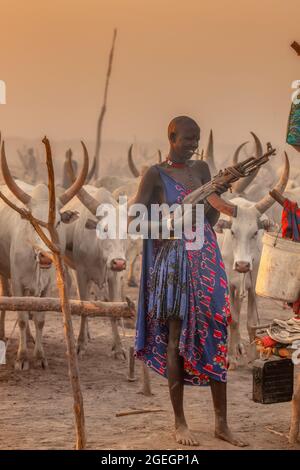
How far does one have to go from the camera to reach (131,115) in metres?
33.0

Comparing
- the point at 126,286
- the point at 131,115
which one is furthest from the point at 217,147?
the point at 126,286

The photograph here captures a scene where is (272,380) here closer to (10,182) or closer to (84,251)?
(10,182)

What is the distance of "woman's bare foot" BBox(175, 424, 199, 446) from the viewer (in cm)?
488

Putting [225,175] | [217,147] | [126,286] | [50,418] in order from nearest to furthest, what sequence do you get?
[225,175] → [50,418] → [126,286] → [217,147]

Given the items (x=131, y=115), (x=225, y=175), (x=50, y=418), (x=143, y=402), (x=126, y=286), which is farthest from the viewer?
(x=131, y=115)

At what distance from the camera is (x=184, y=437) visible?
194 inches

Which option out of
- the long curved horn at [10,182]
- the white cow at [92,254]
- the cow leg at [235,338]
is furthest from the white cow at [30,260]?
the cow leg at [235,338]

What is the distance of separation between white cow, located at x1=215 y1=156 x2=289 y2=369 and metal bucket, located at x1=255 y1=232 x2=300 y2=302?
284cm

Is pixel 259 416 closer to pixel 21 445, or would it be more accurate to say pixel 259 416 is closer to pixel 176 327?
pixel 176 327

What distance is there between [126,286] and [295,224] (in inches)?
324

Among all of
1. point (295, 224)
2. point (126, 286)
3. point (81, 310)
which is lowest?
point (126, 286)

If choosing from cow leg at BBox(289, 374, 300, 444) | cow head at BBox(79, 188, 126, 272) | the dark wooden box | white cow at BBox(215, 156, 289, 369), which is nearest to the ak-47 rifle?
the dark wooden box

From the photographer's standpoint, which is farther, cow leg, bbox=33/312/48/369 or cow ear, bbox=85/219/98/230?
cow ear, bbox=85/219/98/230

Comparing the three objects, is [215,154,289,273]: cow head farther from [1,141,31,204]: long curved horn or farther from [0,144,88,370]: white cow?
[1,141,31,204]: long curved horn
